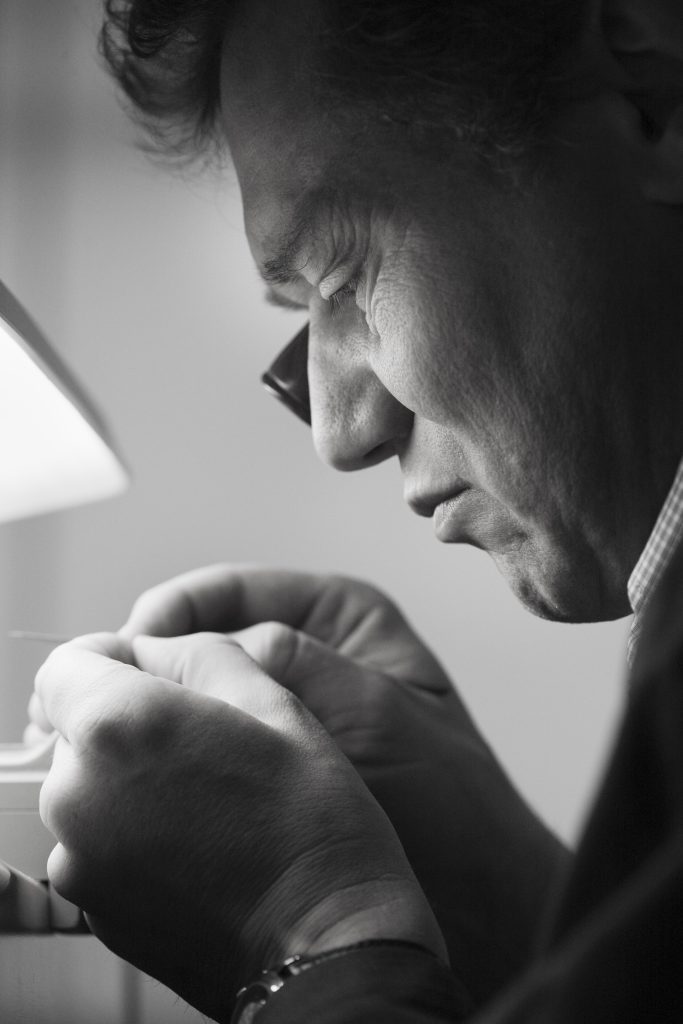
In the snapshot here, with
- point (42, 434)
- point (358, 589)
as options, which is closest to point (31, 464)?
point (42, 434)

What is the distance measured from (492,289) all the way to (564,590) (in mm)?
241

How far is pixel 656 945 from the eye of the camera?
0.28 meters

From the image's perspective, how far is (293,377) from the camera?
972mm

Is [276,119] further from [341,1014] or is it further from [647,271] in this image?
[341,1014]

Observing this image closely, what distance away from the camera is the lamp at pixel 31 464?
686 mm

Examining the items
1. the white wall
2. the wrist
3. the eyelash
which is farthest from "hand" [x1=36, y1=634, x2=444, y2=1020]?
the white wall

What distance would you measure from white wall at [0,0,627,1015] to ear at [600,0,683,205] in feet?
2.73

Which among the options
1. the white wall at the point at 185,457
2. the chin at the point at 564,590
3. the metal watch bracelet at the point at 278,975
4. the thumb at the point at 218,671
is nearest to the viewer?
the metal watch bracelet at the point at 278,975

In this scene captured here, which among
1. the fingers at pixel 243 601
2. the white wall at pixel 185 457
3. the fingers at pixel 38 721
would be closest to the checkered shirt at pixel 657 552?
the fingers at pixel 243 601

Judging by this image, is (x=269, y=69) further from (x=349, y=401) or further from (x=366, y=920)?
(x=366, y=920)

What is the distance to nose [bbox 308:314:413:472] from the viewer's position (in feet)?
2.57

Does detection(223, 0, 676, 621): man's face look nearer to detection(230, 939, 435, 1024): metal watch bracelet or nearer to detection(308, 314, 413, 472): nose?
detection(308, 314, 413, 472): nose

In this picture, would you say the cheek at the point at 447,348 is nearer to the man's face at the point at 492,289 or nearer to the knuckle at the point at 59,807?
the man's face at the point at 492,289

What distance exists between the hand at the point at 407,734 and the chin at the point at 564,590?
0.18m
